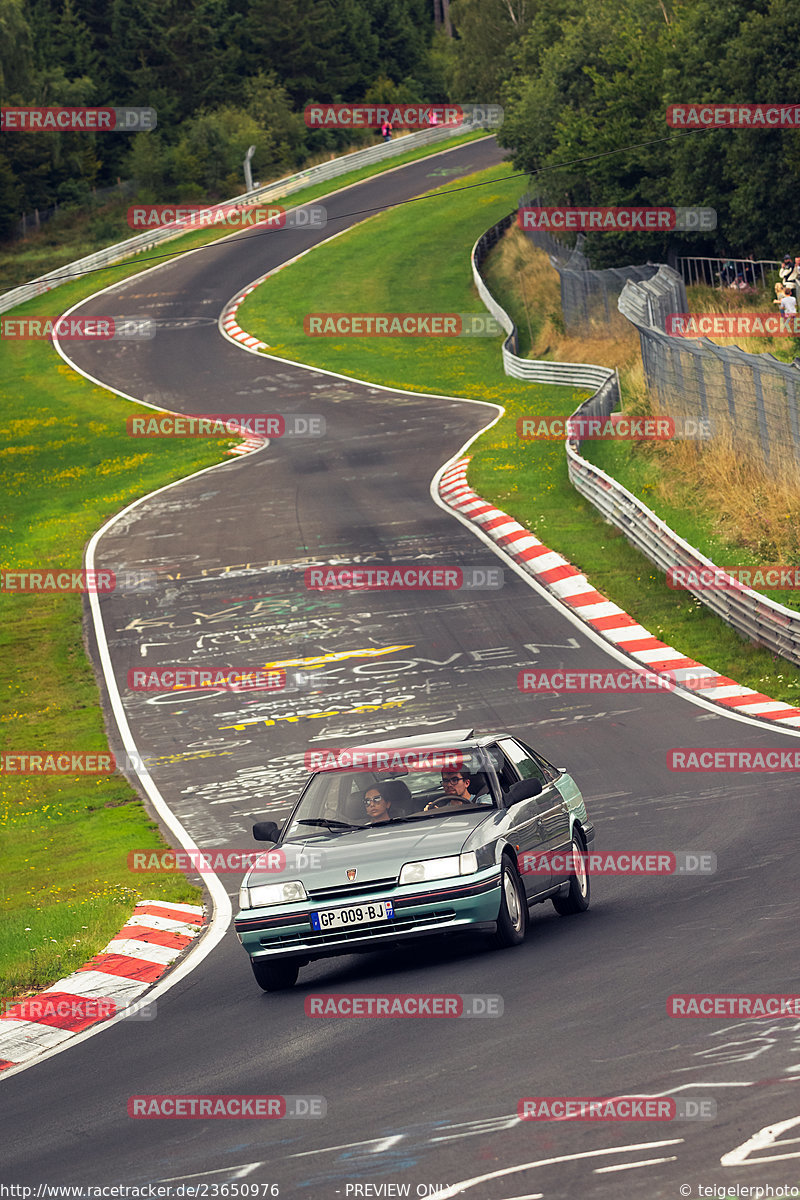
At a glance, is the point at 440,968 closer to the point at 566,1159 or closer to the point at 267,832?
the point at 267,832

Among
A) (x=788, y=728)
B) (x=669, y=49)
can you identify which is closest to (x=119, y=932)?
(x=788, y=728)

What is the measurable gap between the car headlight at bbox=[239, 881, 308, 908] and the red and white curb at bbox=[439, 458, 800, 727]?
27.8 feet

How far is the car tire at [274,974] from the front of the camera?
33.9 feet

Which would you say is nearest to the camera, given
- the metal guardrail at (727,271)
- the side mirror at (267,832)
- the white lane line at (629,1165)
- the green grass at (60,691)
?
the white lane line at (629,1165)

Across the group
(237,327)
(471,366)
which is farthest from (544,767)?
(237,327)

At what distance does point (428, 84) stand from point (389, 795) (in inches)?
4151

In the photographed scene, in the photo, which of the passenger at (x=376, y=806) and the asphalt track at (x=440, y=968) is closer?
the asphalt track at (x=440, y=968)

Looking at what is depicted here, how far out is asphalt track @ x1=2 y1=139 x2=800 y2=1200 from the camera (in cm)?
665

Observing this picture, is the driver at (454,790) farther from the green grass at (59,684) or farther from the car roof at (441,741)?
the green grass at (59,684)

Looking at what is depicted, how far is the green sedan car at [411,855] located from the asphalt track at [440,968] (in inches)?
12.6

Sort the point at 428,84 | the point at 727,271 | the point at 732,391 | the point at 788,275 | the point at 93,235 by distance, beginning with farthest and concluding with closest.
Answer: the point at 428,84
the point at 93,235
the point at 727,271
the point at 788,275
the point at 732,391

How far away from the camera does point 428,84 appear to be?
110 meters

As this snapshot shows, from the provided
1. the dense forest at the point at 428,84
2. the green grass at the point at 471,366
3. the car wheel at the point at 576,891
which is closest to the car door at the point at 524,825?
the car wheel at the point at 576,891

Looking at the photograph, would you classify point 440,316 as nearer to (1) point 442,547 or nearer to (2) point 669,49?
(2) point 669,49
